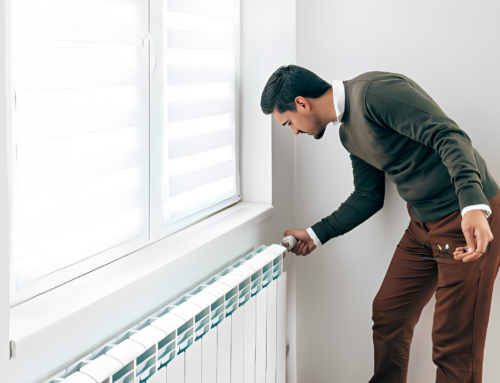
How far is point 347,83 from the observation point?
1488 millimetres

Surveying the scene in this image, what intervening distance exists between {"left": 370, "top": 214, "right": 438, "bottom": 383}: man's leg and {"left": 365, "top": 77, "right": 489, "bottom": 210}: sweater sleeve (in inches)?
18.5

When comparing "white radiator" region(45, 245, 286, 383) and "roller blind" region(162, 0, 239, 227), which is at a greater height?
"roller blind" region(162, 0, 239, 227)

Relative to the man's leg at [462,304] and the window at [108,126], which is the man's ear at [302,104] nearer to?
the window at [108,126]

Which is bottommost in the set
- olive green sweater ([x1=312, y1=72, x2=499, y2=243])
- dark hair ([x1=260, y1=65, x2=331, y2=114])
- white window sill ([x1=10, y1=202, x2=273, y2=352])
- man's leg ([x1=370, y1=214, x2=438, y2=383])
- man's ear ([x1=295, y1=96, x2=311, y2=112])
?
man's leg ([x1=370, y1=214, x2=438, y2=383])

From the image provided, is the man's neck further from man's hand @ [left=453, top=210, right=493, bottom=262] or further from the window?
man's hand @ [left=453, top=210, right=493, bottom=262]

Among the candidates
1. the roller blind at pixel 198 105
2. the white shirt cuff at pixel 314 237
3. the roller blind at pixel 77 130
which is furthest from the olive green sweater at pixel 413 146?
the roller blind at pixel 77 130

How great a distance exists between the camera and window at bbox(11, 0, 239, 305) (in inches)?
40.4

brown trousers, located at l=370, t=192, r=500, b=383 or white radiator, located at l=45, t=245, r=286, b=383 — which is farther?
brown trousers, located at l=370, t=192, r=500, b=383

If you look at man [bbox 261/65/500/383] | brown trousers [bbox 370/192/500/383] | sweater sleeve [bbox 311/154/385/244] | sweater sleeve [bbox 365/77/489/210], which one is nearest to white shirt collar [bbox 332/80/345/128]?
man [bbox 261/65/500/383]

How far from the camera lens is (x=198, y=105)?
1.58 m

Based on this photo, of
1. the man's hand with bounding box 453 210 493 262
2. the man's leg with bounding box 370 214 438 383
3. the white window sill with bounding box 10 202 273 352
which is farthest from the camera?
the man's leg with bounding box 370 214 438 383

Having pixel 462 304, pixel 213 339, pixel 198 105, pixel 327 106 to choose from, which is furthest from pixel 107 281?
pixel 462 304

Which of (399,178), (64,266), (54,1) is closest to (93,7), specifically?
(54,1)

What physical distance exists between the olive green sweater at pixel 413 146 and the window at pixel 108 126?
1.53ft
